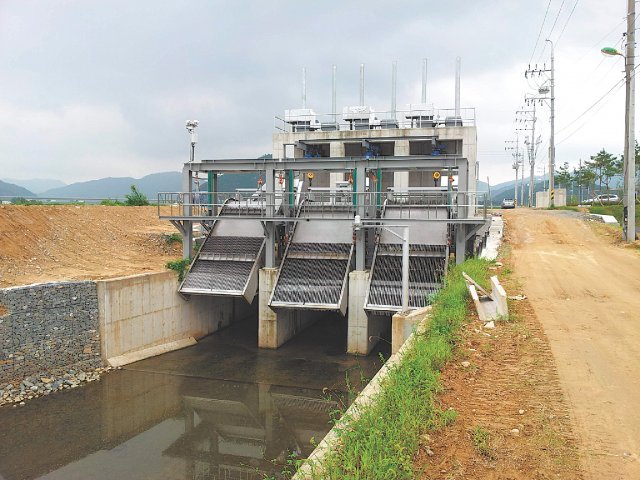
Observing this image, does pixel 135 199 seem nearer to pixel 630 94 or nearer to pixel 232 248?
pixel 232 248

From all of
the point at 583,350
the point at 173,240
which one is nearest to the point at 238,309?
the point at 173,240

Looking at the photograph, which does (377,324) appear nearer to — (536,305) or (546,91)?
(536,305)

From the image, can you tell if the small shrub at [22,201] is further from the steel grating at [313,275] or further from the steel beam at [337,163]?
the steel grating at [313,275]

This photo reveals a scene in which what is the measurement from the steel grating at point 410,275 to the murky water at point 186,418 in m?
2.52

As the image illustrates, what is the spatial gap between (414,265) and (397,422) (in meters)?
13.4

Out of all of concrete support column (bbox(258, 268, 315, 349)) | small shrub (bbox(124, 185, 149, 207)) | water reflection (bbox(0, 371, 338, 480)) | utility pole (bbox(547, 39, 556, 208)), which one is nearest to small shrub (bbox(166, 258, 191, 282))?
concrete support column (bbox(258, 268, 315, 349))

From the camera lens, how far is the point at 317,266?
65.0ft

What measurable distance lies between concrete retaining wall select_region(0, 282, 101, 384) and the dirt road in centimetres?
1343

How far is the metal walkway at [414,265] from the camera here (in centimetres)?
1761

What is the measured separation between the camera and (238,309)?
2398cm

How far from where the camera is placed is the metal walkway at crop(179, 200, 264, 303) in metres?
19.4

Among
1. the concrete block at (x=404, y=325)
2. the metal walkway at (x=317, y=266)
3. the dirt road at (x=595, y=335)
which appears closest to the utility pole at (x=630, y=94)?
the dirt road at (x=595, y=335)

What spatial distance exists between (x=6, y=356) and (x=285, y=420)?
8.03 metres

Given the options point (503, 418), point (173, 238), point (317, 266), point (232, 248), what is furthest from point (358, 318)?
point (503, 418)
